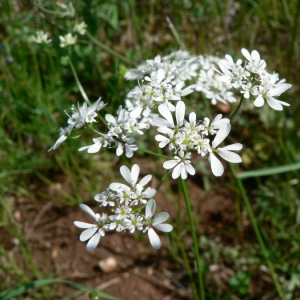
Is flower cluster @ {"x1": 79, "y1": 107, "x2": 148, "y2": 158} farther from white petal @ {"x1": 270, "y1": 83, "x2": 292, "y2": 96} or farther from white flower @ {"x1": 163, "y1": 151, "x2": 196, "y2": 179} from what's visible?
white petal @ {"x1": 270, "y1": 83, "x2": 292, "y2": 96}

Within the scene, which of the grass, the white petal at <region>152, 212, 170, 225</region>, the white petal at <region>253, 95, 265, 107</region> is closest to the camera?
the white petal at <region>152, 212, 170, 225</region>

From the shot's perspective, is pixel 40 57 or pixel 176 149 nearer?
pixel 176 149

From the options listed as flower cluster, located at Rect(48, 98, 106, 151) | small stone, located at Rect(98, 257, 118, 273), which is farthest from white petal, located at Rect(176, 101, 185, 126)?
small stone, located at Rect(98, 257, 118, 273)

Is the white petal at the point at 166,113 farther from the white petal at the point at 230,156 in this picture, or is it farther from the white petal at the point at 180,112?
the white petal at the point at 230,156

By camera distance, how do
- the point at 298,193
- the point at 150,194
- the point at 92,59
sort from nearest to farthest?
the point at 150,194 → the point at 298,193 → the point at 92,59

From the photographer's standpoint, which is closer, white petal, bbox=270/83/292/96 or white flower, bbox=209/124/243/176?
white flower, bbox=209/124/243/176

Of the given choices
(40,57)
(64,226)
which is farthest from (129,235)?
(40,57)

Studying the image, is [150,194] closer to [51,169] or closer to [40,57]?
[51,169]

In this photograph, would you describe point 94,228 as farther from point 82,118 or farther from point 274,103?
point 274,103
